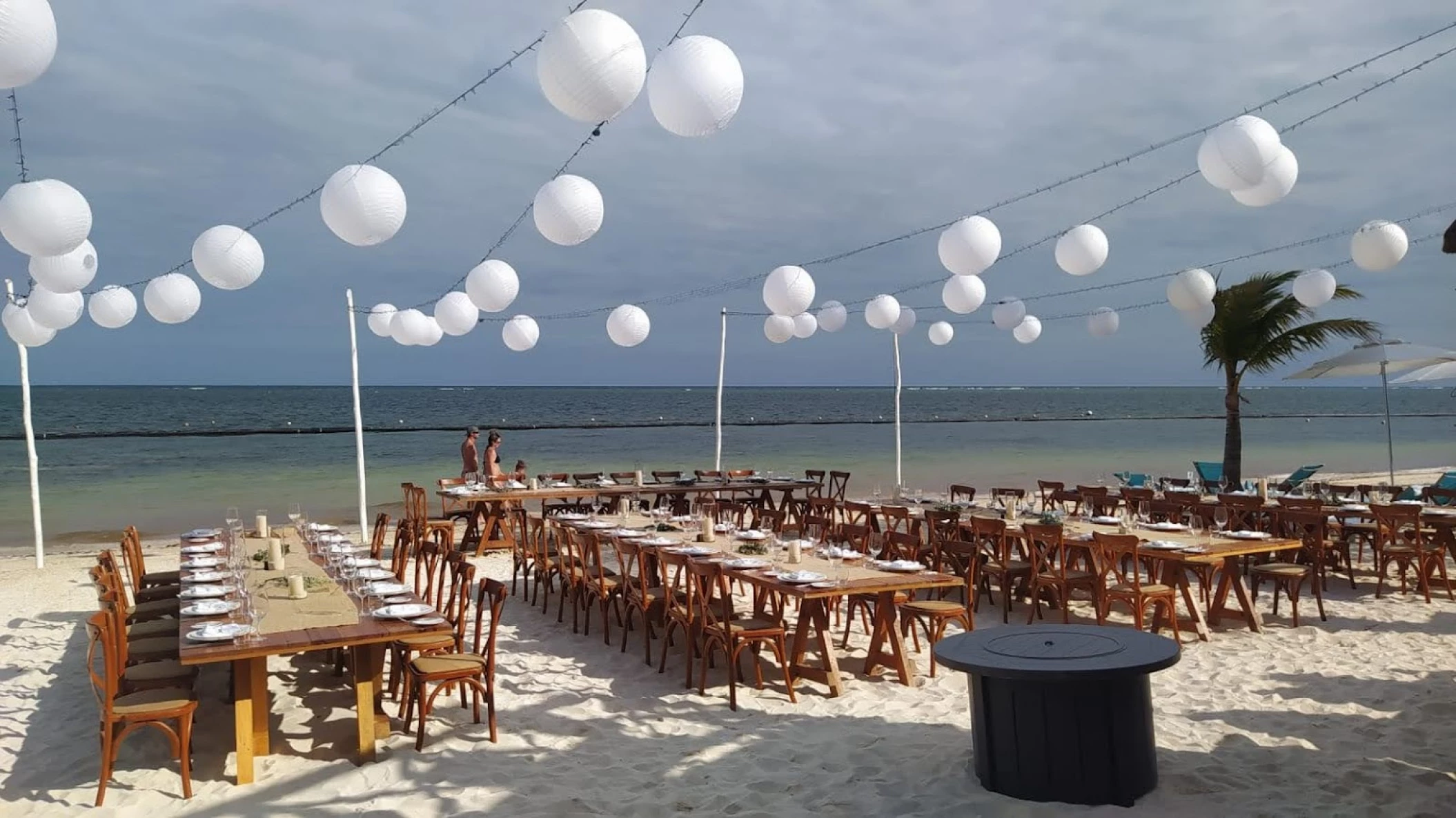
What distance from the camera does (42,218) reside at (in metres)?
6.00

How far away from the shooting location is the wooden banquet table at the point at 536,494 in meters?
11.8

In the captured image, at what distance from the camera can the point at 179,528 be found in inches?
626

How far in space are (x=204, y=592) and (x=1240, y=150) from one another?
279 inches

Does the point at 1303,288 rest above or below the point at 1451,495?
above

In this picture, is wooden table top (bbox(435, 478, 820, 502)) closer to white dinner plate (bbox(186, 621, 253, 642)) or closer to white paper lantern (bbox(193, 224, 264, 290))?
white paper lantern (bbox(193, 224, 264, 290))

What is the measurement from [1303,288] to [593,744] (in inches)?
422

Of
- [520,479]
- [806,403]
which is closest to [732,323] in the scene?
[520,479]

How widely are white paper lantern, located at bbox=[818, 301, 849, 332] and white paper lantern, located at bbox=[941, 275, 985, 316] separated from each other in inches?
127

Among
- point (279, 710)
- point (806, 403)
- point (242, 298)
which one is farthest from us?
point (806, 403)

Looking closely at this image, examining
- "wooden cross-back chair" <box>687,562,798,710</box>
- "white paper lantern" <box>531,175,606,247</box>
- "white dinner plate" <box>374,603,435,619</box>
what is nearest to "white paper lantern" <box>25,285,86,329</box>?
"white paper lantern" <box>531,175,606,247</box>

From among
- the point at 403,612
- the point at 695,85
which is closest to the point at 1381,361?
the point at 695,85

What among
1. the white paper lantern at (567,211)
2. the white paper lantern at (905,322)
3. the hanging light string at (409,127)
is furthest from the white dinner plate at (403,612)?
the white paper lantern at (905,322)

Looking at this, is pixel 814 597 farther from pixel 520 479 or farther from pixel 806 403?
pixel 806 403

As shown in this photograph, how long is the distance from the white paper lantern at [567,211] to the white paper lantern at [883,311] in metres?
7.03
